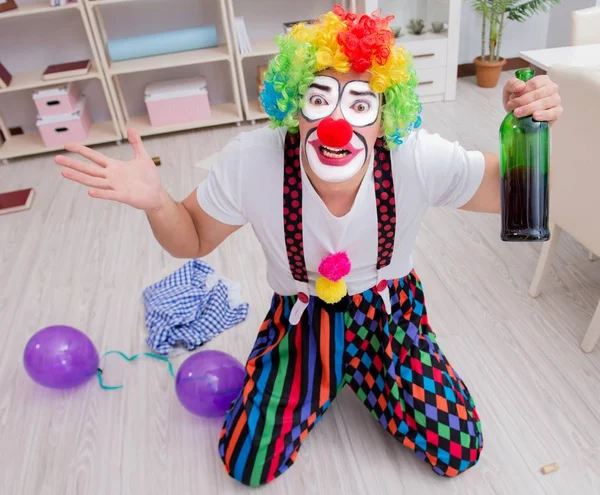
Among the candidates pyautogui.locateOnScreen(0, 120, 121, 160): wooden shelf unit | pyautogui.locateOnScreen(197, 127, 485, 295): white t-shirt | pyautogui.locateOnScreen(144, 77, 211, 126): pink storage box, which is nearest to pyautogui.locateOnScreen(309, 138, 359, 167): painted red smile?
pyautogui.locateOnScreen(197, 127, 485, 295): white t-shirt

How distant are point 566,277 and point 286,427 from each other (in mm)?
1118

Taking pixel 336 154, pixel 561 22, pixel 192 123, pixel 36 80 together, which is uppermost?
pixel 336 154

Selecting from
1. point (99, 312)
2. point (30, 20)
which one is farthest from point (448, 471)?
point (30, 20)

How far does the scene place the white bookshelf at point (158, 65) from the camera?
2.91 m

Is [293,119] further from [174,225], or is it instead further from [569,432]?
[569,432]

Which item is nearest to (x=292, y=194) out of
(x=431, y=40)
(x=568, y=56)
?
(x=568, y=56)

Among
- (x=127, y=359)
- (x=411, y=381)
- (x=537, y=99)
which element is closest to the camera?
(x=537, y=99)

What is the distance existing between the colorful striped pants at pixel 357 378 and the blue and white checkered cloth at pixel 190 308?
405mm

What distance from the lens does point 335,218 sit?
1.10 metres

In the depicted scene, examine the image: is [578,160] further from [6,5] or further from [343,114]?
[6,5]

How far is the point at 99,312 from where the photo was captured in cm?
A: 190

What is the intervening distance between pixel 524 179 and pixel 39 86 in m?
2.73

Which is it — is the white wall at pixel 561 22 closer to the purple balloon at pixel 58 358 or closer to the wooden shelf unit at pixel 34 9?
the wooden shelf unit at pixel 34 9

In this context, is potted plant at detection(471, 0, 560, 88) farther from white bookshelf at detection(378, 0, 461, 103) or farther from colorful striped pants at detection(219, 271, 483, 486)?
colorful striped pants at detection(219, 271, 483, 486)
